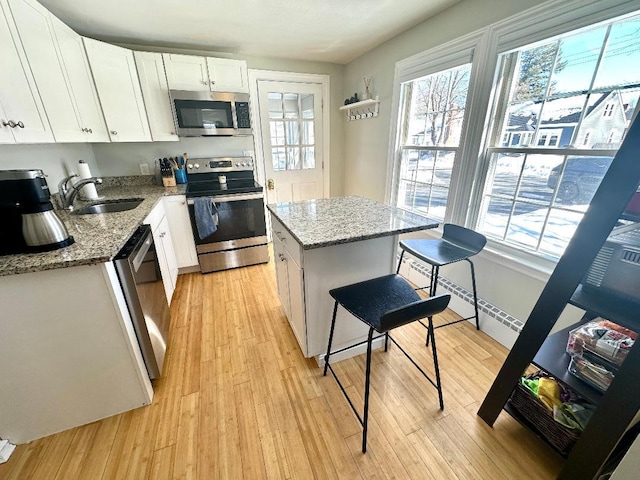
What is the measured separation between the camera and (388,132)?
2.82m

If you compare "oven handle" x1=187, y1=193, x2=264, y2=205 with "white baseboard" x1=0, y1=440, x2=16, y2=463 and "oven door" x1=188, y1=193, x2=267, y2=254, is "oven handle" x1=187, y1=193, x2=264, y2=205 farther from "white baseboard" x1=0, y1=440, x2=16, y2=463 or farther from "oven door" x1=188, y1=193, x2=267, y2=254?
"white baseboard" x1=0, y1=440, x2=16, y2=463

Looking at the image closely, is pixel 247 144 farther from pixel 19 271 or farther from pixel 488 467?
pixel 488 467

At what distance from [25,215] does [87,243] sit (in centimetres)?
23

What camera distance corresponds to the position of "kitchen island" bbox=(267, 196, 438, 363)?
137 centimetres

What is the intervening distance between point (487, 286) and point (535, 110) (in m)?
1.21

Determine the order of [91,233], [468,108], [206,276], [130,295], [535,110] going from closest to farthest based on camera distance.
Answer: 1. [130,295]
2. [91,233]
3. [535,110]
4. [468,108]
5. [206,276]

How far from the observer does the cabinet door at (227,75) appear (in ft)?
8.86

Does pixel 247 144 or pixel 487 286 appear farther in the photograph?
pixel 247 144

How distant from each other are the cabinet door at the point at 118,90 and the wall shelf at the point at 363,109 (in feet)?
7.35

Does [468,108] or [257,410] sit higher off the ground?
[468,108]

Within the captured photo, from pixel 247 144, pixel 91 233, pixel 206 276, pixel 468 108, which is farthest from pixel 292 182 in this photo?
pixel 91 233

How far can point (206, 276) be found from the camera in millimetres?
2873

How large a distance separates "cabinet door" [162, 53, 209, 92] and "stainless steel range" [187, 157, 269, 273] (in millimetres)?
766

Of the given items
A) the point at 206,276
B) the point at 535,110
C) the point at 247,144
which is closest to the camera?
the point at 535,110
